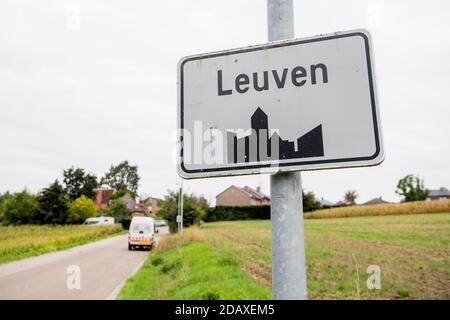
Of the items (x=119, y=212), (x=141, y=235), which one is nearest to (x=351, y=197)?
(x=119, y=212)

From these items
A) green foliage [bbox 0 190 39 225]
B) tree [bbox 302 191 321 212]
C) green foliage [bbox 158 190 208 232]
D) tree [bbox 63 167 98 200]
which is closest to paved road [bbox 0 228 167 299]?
green foliage [bbox 0 190 39 225]

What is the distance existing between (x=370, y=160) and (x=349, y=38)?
1.62 ft

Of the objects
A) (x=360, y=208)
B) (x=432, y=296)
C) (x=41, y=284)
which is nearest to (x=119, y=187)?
(x=360, y=208)

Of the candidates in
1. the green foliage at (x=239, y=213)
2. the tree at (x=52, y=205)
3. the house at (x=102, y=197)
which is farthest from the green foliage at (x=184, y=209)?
the house at (x=102, y=197)

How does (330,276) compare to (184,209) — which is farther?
(184,209)

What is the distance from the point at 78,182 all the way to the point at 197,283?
70.0 m

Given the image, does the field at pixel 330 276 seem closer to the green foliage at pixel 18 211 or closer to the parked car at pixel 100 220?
the green foliage at pixel 18 211

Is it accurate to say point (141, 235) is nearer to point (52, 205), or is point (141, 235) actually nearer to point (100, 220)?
point (52, 205)

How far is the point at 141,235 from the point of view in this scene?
21422mm

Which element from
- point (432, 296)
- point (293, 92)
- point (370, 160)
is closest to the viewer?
point (370, 160)

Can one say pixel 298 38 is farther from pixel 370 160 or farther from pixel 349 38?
pixel 370 160

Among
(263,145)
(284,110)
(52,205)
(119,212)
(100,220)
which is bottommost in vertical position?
(100,220)

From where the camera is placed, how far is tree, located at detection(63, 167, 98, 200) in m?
69.4
